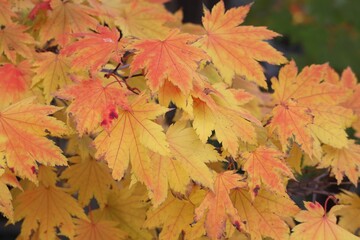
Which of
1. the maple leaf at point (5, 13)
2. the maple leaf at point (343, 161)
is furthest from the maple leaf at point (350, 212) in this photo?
the maple leaf at point (5, 13)

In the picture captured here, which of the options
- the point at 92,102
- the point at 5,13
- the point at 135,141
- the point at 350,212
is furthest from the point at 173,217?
the point at 5,13

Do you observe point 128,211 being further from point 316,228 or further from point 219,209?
point 316,228

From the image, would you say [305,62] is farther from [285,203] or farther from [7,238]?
[285,203]

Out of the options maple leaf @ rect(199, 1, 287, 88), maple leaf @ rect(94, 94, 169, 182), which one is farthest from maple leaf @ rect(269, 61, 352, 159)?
maple leaf @ rect(94, 94, 169, 182)

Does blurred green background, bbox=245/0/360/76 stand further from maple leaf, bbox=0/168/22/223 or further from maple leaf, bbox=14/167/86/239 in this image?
maple leaf, bbox=0/168/22/223

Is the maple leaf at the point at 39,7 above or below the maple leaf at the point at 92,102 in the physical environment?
above

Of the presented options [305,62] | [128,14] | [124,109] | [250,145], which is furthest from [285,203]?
[305,62]

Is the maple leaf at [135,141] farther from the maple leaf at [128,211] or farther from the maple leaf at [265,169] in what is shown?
the maple leaf at [128,211]
